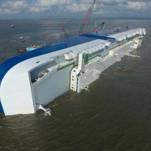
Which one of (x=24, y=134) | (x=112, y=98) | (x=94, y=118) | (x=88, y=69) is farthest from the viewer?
(x=88, y=69)

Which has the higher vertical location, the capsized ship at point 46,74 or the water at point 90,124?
the capsized ship at point 46,74

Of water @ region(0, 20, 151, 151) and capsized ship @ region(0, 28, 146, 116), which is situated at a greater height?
capsized ship @ region(0, 28, 146, 116)

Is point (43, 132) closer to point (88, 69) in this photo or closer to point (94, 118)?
point (94, 118)

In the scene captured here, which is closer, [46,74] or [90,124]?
[90,124]

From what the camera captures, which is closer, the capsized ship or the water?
the water

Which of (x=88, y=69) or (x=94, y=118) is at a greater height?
(x=88, y=69)

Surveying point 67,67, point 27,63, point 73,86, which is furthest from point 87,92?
point 27,63

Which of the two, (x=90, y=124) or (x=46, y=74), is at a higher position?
(x=46, y=74)

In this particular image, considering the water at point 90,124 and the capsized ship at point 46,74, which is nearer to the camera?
the water at point 90,124
